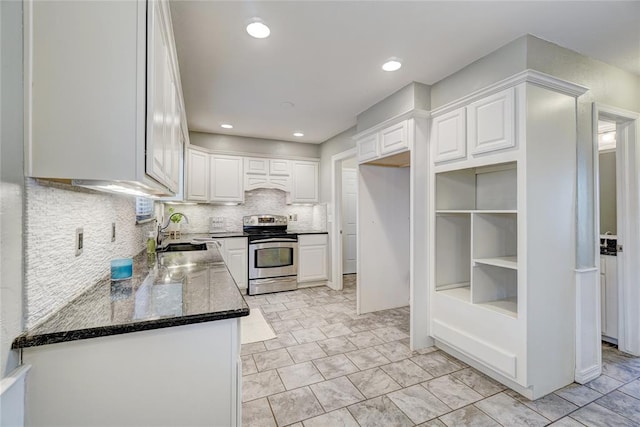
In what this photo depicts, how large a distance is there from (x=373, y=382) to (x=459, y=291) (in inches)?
45.4

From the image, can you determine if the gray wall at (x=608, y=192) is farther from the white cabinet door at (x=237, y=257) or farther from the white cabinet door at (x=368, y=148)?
the white cabinet door at (x=237, y=257)

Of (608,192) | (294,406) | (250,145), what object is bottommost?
(294,406)

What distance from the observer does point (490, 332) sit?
7.09ft

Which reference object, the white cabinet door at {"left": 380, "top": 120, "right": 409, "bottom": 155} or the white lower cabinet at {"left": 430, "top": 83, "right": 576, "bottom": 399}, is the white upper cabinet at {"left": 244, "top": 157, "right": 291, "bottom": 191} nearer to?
the white cabinet door at {"left": 380, "top": 120, "right": 409, "bottom": 155}

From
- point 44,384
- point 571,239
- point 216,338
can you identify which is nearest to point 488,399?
point 571,239

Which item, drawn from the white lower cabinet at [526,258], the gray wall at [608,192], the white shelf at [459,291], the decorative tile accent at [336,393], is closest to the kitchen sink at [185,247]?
the decorative tile accent at [336,393]

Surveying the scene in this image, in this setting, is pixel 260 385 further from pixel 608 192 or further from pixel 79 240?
Result: pixel 608 192

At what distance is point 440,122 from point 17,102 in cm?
265

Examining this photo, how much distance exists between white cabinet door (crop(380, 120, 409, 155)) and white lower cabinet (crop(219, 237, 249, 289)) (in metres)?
2.55

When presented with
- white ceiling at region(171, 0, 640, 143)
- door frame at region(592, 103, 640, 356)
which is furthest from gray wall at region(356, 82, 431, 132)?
door frame at region(592, 103, 640, 356)

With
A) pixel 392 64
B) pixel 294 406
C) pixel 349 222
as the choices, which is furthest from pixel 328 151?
pixel 294 406

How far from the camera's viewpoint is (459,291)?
264 cm

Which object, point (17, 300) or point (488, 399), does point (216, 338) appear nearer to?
point (17, 300)

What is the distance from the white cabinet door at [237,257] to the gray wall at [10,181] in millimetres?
3465
